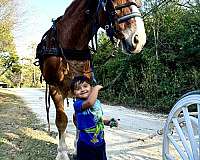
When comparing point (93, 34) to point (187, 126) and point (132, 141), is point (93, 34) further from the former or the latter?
point (132, 141)

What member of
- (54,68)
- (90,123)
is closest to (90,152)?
(90,123)

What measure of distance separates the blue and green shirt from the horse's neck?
1.18 metres

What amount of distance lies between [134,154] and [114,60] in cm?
1021

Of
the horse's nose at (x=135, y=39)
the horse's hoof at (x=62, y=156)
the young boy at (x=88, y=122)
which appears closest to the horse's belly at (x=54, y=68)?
the horse's hoof at (x=62, y=156)

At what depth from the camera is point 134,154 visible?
550cm

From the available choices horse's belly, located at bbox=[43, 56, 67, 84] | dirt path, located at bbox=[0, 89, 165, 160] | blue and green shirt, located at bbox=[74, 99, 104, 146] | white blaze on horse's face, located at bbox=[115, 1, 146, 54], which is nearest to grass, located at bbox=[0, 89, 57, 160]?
dirt path, located at bbox=[0, 89, 165, 160]

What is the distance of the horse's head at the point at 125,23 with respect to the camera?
11.4ft

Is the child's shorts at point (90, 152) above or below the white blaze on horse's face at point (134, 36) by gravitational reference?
below

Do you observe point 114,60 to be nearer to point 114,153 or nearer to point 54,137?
point 54,137

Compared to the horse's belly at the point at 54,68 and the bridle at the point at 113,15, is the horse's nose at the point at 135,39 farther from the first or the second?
the horse's belly at the point at 54,68

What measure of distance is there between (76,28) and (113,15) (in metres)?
0.89

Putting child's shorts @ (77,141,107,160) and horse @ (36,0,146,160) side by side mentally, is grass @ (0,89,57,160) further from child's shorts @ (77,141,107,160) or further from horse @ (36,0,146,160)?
child's shorts @ (77,141,107,160)

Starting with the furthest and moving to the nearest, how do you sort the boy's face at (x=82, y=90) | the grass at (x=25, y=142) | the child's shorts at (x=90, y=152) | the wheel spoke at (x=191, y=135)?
the grass at (x=25, y=142) → the child's shorts at (x=90, y=152) → the boy's face at (x=82, y=90) → the wheel spoke at (x=191, y=135)

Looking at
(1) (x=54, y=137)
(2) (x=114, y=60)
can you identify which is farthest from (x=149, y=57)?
(1) (x=54, y=137)
